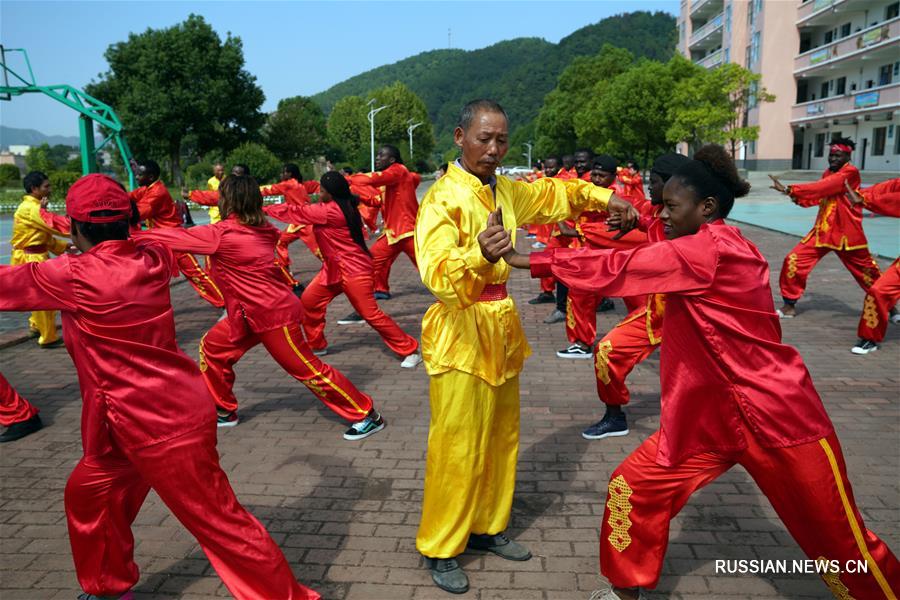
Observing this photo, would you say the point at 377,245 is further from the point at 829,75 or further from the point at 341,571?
the point at 829,75

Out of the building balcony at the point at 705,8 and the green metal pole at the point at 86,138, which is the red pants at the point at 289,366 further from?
the building balcony at the point at 705,8

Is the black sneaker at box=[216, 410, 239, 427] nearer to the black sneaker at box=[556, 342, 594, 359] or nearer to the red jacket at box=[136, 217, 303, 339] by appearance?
the red jacket at box=[136, 217, 303, 339]

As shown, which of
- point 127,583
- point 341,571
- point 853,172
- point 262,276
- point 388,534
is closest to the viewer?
point 127,583

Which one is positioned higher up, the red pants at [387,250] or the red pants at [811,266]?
the red pants at [387,250]

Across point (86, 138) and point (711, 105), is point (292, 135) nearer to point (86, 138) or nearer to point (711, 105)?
point (711, 105)

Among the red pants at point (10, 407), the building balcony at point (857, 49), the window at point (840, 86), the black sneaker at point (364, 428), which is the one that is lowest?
the black sneaker at point (364, 428)

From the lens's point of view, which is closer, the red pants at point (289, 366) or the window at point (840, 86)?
the red pants at point (289, 366)

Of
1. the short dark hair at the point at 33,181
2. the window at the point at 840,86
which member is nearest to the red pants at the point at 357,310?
the short dark hair at the point at 33,181

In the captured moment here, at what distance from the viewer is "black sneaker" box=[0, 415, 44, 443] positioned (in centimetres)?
538

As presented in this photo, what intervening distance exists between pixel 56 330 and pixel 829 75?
→ 157 ft

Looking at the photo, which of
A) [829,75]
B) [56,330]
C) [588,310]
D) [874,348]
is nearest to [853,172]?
[874,348]

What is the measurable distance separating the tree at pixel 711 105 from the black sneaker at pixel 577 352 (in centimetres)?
2869

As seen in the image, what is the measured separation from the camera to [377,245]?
944cm

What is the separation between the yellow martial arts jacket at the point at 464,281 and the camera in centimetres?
290
